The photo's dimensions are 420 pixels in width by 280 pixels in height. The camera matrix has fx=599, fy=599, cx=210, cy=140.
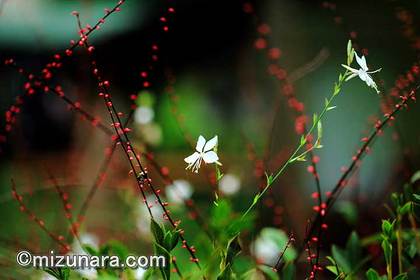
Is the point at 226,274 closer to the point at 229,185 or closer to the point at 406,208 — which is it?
the point at 406,208

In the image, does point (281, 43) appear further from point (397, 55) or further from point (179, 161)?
point (179, 161)

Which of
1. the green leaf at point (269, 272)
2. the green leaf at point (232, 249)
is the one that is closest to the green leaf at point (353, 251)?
the green leaf at point (269, 272)

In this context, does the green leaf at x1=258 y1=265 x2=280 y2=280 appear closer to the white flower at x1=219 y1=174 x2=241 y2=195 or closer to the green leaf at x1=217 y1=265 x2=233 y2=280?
the green leaf at x1=217 y1=265 x2=233 y2=280

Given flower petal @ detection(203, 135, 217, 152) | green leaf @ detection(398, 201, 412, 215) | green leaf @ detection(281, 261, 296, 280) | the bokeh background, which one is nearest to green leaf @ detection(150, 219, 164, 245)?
flower petal @ detection(203, 135, 217, 152)

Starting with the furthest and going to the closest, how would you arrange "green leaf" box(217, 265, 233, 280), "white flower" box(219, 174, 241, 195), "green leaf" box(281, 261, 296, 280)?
1. "white flower" box(219, 174, 241, 195)
2. "green leaf" box(281, 261, 296, 280)
3. "green leaf" box(217, 265, 233, 280)

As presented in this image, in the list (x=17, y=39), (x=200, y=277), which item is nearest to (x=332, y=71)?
(x=17, y=39)

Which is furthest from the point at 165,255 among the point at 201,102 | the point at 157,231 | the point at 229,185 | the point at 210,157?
the point at 201,102
